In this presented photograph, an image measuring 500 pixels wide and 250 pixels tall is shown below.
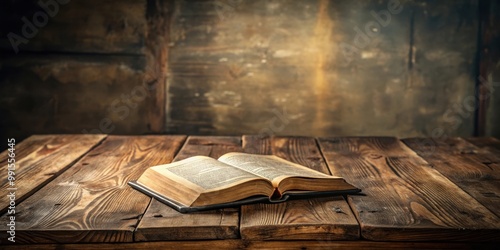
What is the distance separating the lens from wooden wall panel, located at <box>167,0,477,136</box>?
4004 millimetres

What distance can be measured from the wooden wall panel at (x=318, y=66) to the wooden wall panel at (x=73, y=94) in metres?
0.27

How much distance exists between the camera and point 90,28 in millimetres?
4004

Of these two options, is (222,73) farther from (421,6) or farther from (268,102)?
(421,6)

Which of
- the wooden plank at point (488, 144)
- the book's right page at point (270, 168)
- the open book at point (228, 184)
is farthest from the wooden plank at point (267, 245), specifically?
the wooden plank at point (488, 144)

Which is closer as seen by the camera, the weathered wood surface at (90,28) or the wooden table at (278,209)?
the wooden table at (278,209)

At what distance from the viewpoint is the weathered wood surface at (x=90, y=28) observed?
3.99m

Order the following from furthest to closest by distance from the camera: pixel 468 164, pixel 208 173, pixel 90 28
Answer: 1. pixel 90 28
2. pixel 468 164
3. pixel 208 173

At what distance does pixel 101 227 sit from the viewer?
140 cm

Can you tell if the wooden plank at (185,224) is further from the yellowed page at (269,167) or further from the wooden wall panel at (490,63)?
the wooden wall panel at (490,63)

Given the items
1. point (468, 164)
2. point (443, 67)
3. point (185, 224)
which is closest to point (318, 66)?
point (443, 67)

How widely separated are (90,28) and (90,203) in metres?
2.64

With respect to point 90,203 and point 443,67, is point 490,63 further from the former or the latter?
point 90,203

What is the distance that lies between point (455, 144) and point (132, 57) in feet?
7.70

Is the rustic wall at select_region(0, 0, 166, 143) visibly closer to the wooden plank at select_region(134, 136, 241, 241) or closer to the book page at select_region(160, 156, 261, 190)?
the book page at select_region(160, 156, 261, 190)
